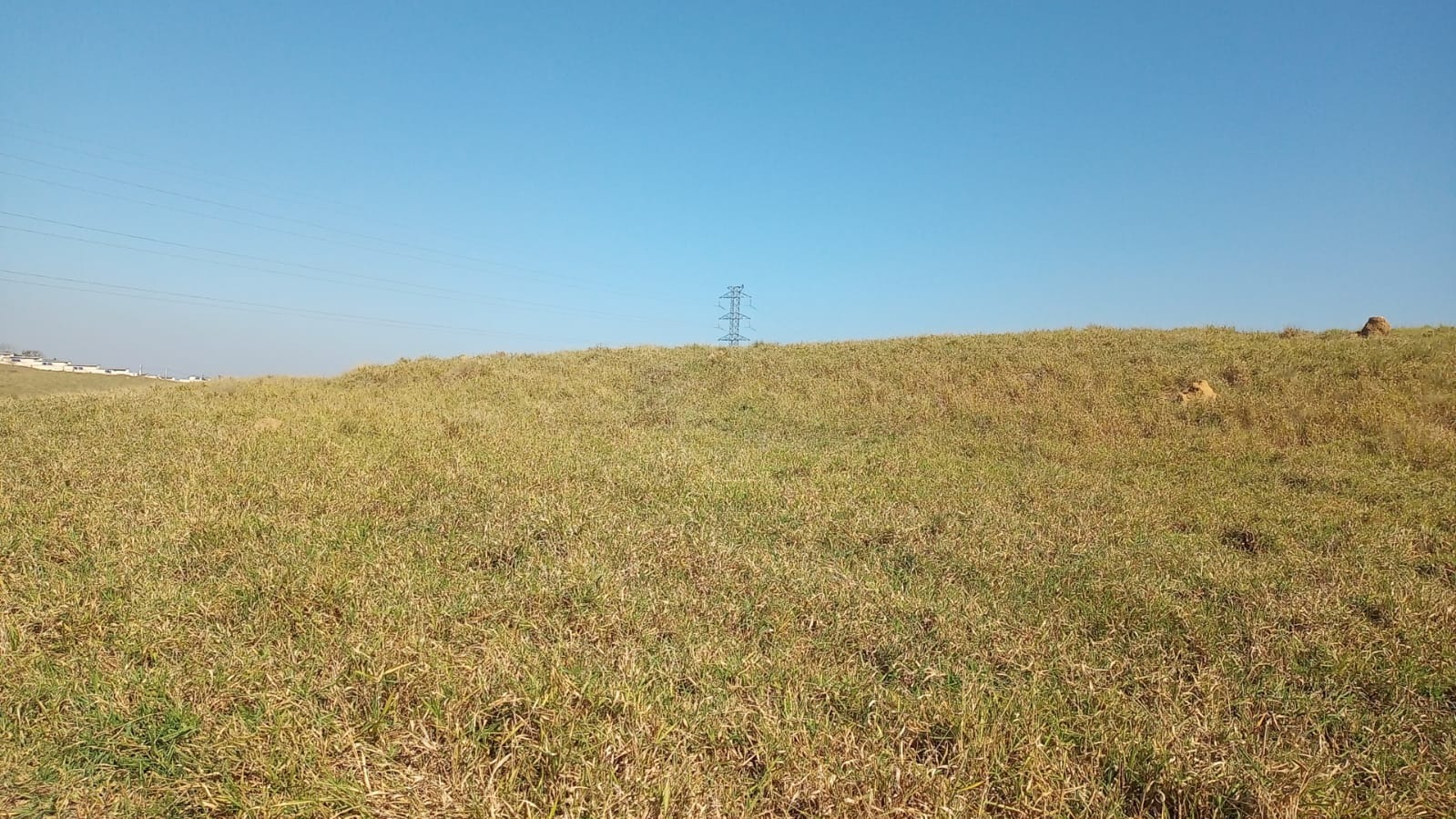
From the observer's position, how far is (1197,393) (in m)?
13.4

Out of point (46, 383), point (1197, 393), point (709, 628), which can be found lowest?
point (709, 628)

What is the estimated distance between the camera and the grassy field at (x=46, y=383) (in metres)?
18.0

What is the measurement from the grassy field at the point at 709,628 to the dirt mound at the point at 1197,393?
10.1 feet

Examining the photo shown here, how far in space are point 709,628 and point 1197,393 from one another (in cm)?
1394

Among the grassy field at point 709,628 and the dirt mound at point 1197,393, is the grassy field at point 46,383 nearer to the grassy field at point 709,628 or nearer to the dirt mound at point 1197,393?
the grassy field at point 709,628

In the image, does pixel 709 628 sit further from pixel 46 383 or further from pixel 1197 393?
pixel 46 383

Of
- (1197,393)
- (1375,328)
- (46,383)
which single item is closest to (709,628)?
(1197,393)

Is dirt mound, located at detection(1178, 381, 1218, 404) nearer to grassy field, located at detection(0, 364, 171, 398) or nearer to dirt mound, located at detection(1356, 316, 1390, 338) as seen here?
dirt mound, located at detection(1356, 316, 1390, 338)

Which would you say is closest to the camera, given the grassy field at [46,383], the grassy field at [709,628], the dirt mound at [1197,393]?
the grassy field at [709,628]

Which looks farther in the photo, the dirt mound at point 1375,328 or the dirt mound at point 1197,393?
the dirt mound at point 1375,328

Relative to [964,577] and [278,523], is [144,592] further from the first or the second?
[964,577]

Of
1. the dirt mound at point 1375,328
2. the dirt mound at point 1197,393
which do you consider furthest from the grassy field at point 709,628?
the dirt mound at point 1375,328

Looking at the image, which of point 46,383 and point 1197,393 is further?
point 46,383

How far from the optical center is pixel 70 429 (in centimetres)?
999
